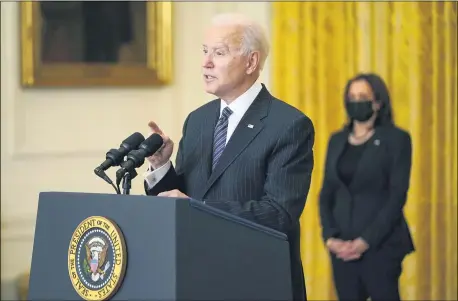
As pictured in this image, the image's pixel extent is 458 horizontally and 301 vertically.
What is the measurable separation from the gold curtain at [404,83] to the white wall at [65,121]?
30cm

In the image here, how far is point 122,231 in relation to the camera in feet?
6.64

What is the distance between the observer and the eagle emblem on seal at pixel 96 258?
203cm

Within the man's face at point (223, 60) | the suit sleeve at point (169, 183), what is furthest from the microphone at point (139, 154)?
the man's face at point (223, 60)

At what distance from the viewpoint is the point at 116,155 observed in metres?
2.38

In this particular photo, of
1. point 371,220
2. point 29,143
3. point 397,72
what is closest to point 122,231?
point 371,220

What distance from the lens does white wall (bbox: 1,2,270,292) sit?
223 inches

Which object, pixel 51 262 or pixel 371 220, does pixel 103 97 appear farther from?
pixel 51 262

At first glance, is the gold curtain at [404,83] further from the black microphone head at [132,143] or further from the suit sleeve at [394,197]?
the black microphone head at [132,143]

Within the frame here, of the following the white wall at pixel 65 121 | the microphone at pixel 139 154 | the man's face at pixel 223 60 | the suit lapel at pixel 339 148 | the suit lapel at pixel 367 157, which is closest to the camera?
the microphone at pixel 139 154

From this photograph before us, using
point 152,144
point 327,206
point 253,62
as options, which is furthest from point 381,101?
point 152,144

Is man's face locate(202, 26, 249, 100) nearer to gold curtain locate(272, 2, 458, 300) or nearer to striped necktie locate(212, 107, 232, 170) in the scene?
striped necktie locate(212, 107, 232, 170)

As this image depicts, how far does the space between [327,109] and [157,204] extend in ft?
13.7

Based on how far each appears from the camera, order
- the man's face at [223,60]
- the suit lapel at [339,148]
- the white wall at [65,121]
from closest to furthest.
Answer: the man's face at [223,60] → the suit lapel at [339,148] → the white wall at [65,121]

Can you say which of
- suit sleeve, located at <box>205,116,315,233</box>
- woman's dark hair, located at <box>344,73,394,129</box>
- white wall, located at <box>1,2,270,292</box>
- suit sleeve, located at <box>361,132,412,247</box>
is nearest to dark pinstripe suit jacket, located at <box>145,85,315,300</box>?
suit sleeve, located at <box>205,116,315,233</box>
